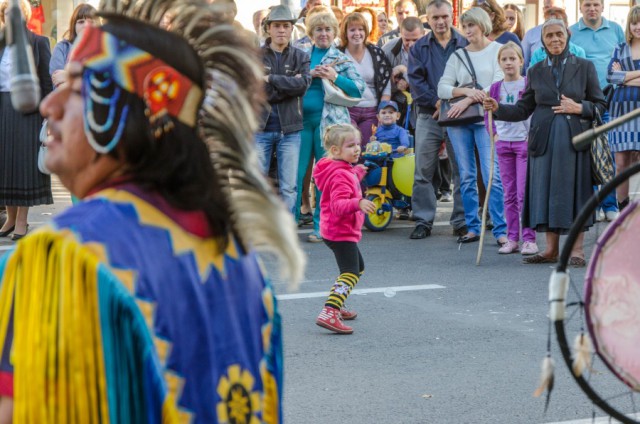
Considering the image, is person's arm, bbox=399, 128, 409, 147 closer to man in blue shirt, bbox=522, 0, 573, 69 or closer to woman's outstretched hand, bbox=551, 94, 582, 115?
man in blue shirt, bbox=522, 0, 573, 69

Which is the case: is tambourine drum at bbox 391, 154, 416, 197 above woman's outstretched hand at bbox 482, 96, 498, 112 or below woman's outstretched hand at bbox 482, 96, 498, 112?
below

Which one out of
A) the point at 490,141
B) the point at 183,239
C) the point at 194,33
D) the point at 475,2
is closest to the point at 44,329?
the point at 183,239

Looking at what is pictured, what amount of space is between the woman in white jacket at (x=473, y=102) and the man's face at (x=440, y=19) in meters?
0.47

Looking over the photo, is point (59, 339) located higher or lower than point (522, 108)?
higher

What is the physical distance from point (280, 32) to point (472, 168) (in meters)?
2.05

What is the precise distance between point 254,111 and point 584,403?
10.5 ft

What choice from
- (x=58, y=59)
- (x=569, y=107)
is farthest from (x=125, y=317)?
(x=58, y=59)

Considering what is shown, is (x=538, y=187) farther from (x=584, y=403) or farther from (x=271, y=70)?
(x=584, y=403)

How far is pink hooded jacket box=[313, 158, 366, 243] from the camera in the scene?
655 cm

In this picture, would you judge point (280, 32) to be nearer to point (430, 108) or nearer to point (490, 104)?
point (430, 108)

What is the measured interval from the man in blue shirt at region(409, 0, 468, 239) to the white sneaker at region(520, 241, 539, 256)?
3.38 ft

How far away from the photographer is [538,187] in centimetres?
865

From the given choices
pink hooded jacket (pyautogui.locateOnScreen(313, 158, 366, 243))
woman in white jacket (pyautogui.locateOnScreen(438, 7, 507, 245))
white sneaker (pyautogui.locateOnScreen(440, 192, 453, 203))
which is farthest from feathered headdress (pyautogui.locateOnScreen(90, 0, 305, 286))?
white sneaker (pyautogui.locateOnScreen(440, 192, 453, 203))

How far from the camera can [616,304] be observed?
8.48 ft
